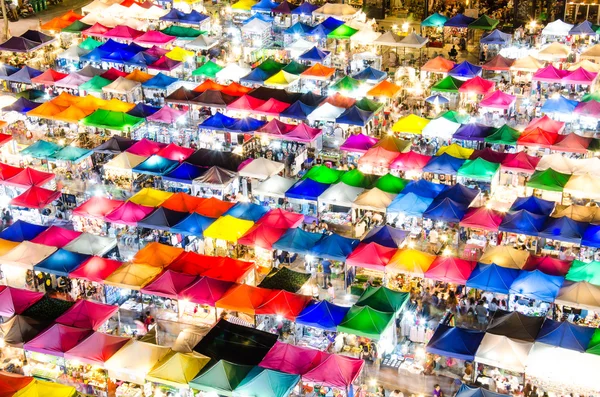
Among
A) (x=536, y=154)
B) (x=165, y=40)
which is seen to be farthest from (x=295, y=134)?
(x=165, y=40)

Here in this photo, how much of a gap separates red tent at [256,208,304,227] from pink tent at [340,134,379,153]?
6.73 m

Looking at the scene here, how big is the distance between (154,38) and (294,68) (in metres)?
10.1

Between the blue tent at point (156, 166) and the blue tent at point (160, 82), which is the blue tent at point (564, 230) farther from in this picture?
the blue tent at point (160, 82)

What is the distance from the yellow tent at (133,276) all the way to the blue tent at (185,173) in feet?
22.5

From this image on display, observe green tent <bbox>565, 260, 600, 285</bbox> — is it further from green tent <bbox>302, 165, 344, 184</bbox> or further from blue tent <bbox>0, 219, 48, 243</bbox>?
blue tent <bbox>0, 219, 48, 243</bbox>

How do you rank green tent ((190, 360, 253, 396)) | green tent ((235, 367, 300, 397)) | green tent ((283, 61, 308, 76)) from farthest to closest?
green tent ((283, 61, 308, 76)), green tent ((190, 360, 253, 396)), green tent ((235, 367, 300, 397))

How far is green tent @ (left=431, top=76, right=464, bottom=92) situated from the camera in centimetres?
4528

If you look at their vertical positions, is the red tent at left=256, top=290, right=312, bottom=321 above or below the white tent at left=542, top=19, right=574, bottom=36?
below

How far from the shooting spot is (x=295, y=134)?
1603 inches

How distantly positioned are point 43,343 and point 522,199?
18.7 metres

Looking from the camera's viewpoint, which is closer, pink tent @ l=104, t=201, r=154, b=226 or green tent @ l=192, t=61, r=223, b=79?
pink tent @ l=104, t=201, r=154, b=226

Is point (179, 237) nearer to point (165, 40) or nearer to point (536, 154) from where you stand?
point (536, 154)

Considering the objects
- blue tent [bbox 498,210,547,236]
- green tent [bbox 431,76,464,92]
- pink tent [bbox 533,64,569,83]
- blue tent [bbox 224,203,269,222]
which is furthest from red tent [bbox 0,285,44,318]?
pink tent [bbox 533,64,569,83]

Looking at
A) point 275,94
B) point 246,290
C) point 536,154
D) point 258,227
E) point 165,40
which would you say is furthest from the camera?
point 165,40
